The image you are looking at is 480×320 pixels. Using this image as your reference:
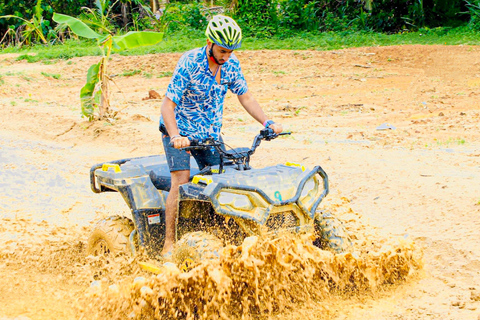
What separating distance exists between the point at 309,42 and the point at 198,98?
51.1ft

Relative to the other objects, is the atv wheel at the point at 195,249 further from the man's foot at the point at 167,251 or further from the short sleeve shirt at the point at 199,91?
the short sleeve shirt at the point at 199,91

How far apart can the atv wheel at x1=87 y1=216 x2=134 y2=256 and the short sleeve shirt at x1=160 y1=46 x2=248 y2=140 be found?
3.06 ft

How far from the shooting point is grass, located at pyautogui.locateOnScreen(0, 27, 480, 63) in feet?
59.3

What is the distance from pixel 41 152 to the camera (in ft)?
30.5

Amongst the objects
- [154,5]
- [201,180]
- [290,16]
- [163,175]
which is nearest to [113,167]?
[163,175]

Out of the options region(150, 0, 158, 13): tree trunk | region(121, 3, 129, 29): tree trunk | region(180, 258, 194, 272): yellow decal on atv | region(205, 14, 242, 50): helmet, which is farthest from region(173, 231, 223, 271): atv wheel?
region(150, 0, 158, 13): tree trunk

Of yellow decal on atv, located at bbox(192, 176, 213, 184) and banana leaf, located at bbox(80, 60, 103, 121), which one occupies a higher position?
yellow decal on atv, located at bbox(192, 176, 213, 184)

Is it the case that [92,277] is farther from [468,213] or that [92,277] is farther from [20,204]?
[468,213]

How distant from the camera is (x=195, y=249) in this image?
3.52 meters

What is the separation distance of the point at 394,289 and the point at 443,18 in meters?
17.7

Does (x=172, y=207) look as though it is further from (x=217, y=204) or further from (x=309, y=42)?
(x=309, y=42)

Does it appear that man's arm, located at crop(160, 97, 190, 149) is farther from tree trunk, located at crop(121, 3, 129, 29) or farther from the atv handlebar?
tree trunk, located at crop(121, 3, 129, 29)

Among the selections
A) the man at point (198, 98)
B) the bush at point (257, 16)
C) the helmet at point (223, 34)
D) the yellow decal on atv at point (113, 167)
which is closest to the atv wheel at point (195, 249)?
the man at point (198, 98)

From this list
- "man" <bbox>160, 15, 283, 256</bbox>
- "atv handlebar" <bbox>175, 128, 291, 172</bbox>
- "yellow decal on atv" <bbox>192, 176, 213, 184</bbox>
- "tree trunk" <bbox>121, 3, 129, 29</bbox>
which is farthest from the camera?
"tree trunk" <bbox>121, 3, 129, 29</bbox>
